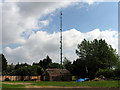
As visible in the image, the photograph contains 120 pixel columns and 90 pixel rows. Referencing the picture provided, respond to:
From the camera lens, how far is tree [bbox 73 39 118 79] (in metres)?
56.9

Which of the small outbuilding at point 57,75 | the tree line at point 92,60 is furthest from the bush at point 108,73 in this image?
the small outbuilding at point 57,75

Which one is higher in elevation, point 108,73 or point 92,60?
point 92,60

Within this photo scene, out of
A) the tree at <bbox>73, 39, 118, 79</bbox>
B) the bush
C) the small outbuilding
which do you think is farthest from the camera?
the tree at <bbox>73, 39, 118, 79</bbox>

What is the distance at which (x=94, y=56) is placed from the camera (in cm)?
5878

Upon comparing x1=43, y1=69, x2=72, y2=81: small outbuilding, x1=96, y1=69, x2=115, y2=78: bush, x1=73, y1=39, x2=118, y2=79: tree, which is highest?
x1=73, y1=39, x2=118, y2=79: tree

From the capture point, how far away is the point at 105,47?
195 feet

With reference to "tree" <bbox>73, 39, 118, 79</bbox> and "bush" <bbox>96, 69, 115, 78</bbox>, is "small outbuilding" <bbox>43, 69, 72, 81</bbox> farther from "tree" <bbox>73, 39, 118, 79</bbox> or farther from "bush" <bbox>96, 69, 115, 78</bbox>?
"bush" <bbox>96, 69, 115, 78</bbox>

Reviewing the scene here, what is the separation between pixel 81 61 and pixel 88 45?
645 centimetres

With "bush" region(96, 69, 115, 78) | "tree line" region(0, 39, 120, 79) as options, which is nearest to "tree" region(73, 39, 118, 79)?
"tree line" region(0, 39, 120, 79)

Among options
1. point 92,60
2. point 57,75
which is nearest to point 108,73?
point 92,60

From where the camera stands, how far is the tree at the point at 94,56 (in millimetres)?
56875

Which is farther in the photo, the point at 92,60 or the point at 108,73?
the point at 92,60

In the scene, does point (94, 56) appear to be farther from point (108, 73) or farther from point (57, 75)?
point (57, 75)

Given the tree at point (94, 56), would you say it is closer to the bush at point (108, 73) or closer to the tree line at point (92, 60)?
the tree line at point (92, 60)
